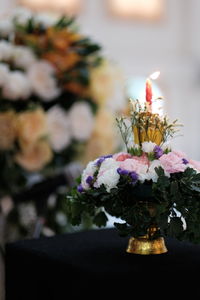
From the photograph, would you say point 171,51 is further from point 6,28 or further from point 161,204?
point 161,204

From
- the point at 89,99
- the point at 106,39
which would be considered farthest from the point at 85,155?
the point at 106,39

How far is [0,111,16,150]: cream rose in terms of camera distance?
1.77 meters

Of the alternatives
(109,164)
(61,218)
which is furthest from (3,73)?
(109,164)

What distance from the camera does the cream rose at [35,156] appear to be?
1805 millimetres

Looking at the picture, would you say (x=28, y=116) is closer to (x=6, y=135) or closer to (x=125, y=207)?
(x=6, y=135)

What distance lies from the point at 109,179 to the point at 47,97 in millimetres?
543

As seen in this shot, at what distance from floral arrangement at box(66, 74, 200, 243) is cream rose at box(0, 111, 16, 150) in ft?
1.27

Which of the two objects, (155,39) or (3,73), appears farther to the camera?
(155,39)

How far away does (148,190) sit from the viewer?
137 centimetres

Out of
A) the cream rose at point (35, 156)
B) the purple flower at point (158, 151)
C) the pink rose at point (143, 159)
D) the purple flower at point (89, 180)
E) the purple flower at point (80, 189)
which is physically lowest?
the purple flower at point (80, 189)

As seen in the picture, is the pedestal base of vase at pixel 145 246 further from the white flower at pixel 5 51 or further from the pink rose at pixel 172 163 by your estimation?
the white flower at pixel 5 51

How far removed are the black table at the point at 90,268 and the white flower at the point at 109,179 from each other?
0.49 ft

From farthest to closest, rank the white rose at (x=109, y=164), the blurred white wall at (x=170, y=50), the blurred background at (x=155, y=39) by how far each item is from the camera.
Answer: the blurred white wall at (x=170, y=50) < the blurred background at (x=155, y=39) < the white rose at (x=109, y=164)

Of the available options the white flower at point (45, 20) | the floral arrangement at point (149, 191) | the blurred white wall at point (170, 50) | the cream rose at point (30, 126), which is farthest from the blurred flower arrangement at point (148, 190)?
the blurred white wall at point (170, 50)
